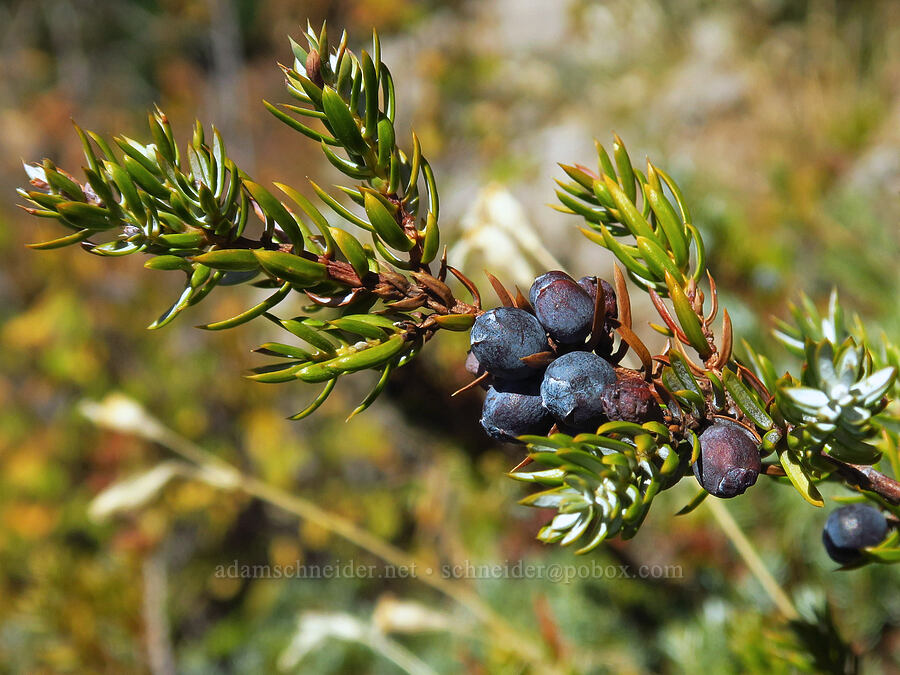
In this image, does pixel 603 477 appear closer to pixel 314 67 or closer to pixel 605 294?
pixel 605 294

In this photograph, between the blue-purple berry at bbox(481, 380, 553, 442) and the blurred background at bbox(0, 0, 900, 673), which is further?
the blurred background at bbox(0, 0, 900, 673)

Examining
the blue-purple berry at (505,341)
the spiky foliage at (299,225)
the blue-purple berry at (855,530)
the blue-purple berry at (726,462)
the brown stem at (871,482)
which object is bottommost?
the blue-purple berry at (855,530)

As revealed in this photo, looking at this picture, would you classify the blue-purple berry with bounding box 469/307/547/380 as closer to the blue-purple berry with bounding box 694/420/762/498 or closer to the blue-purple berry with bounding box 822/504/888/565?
the blue-purple berry with bounding box 694/420/762/498

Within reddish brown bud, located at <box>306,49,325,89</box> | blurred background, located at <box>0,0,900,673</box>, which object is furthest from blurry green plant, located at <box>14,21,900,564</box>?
blurred background, located at <box>0,0,900,673</box>

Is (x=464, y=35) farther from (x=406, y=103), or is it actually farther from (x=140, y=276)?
(x=140, y=276)

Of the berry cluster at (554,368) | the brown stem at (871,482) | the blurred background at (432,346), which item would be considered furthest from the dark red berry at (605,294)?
the blurred background at (432,346)

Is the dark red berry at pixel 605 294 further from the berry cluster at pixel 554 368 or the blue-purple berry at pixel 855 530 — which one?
the blue-purple berry at pixel 855 530

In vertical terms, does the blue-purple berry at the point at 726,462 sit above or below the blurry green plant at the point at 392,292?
below
